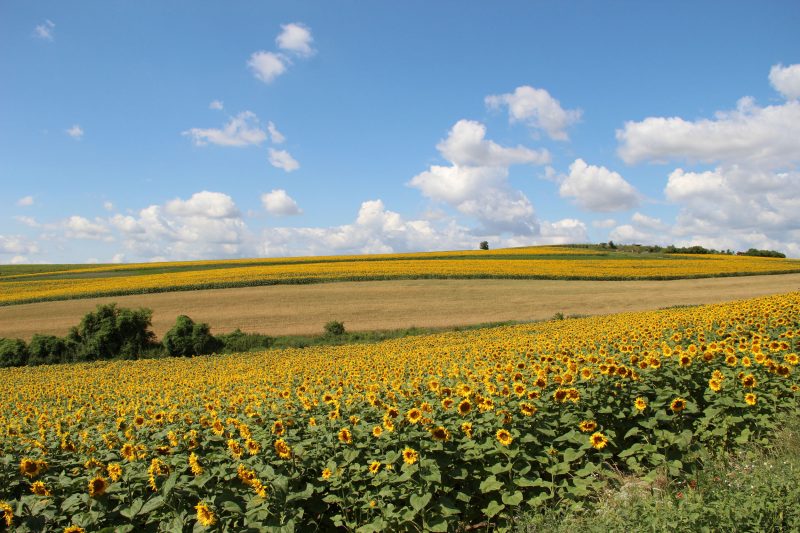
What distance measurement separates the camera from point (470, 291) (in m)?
45.7

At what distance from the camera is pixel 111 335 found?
32.4 metres

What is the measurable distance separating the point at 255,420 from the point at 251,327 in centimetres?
3018

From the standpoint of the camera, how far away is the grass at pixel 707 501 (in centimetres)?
418

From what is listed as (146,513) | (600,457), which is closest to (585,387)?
(600,457)

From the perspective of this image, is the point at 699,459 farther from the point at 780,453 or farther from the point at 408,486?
the point at 408,486

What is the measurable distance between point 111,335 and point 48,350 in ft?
11.1

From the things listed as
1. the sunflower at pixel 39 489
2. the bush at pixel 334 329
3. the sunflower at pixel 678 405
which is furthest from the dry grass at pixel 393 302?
the sunflower at pixel 39 489

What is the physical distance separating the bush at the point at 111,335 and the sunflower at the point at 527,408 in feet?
104

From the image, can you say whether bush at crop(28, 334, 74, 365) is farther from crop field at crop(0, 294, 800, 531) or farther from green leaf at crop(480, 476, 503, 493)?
green leaf at crop(480, 476, 503, 493)

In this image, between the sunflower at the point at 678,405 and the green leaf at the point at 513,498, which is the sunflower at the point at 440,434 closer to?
the green leaf at the point at 513,498

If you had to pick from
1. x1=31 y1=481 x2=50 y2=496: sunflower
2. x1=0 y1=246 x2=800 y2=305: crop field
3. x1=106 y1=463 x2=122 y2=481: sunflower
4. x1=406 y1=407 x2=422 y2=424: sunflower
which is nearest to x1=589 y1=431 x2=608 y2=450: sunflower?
x1=406 y1=407 x2=422 y2=424: sunflower

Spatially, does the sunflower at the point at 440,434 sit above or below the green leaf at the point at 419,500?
above

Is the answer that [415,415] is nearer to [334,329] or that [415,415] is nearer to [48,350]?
[334,329]

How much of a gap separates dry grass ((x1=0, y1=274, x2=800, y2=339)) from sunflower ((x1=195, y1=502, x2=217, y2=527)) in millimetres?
29197
